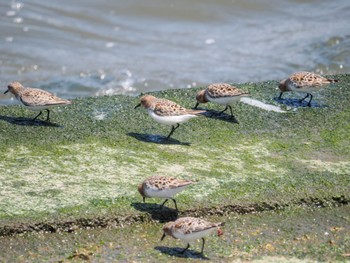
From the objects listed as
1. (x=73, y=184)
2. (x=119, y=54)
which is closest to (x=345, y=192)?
(x=73, y=184)

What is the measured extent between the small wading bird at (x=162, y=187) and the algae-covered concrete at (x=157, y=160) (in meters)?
0.29

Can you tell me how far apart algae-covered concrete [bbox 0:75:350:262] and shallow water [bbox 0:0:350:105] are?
20.3 feet

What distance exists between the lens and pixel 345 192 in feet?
28.2

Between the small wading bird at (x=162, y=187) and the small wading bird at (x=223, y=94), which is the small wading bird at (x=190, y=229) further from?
the small wading bird at (x=223, y=94)

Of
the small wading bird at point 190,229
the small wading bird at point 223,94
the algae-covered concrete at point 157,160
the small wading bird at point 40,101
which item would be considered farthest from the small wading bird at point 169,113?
the small wading bird at point 190,229

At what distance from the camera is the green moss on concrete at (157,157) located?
324 inches

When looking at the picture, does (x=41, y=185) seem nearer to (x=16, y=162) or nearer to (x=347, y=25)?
(x=16, y=162)

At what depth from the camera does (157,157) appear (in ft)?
30.8

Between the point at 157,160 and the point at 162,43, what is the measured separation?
37.9ft

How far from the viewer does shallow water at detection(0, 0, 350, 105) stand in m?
18.0

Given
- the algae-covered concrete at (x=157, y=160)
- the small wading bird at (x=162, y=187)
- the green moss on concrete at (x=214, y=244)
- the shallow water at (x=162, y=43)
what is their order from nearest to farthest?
the green moss on concrete at (x=214, y=244) → the small wading bird at (x=162, y=187) → the algae-covered concrete at (x=157, y=160) → the shallow water at (x=162, y=43)

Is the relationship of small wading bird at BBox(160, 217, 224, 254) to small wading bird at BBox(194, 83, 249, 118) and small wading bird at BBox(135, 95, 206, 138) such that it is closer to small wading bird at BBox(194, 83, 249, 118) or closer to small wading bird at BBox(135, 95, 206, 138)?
small wading bird at BBox(135, 95, 206, 138)

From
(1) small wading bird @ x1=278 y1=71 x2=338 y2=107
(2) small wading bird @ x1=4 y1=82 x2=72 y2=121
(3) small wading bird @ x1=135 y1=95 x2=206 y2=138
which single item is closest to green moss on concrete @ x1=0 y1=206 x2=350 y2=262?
(3) small wading bird @ x1=135 y1=95 x2=206 y2=138

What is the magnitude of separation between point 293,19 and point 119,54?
5302 millimetres
